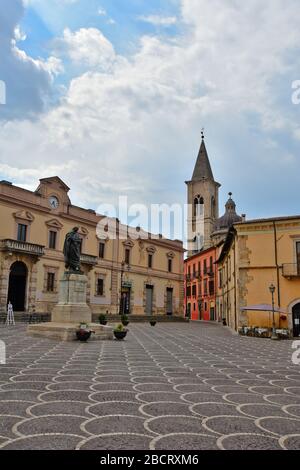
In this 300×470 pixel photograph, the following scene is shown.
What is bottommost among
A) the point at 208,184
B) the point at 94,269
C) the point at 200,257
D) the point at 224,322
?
the point at 224,322

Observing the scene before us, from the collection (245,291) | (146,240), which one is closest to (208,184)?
(146,240)

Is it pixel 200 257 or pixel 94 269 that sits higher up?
pixel 200 257

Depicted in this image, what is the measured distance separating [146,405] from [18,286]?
3076 centimetres

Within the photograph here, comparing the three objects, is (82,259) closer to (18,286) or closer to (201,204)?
(18,286)

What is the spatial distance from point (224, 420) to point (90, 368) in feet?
15.7

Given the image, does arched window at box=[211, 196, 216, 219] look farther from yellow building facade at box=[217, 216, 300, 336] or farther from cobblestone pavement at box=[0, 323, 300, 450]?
cobblestone pavement at box=[0, 323, 300, 450]

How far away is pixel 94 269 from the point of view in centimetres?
4191

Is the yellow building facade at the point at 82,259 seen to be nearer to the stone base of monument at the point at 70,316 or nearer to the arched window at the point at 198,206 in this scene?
the stone base of monument at the point at 70,316

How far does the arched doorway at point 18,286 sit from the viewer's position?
33562mm

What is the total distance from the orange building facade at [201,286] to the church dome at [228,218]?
22.4 feet

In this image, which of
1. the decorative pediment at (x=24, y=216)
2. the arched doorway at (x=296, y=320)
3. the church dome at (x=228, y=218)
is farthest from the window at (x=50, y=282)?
the church dome at (x=228, y=218)

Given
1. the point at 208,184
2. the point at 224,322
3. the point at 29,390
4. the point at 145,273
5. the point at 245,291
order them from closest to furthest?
the point at 29,390 < the point at 245,291 < the point at 224,322 < the point at 145,273 < the point at 208,184
